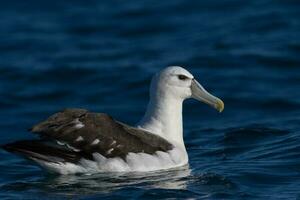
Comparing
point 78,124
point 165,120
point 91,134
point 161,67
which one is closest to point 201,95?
point 165,120

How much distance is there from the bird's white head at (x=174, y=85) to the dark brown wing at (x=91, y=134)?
993 mm

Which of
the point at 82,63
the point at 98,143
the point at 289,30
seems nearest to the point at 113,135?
the point at 98,143

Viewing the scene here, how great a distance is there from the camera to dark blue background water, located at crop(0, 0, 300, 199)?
50.2 ft

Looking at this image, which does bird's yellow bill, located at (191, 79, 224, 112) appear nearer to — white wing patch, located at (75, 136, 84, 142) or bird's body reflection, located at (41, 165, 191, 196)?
bird's body reflection, located at (41, 165, 191, 196)

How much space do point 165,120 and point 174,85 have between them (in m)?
0.51

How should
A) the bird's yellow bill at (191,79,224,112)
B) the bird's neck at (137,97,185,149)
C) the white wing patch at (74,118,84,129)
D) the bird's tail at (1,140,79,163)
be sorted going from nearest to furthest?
1. the bird's tail at (1,140,79,163)
2. the white wing patch at (74,118,84,129)
3. the bird's neck at (137,97,185,149)
4. the bird's yellow bill at (191,79,224,112)

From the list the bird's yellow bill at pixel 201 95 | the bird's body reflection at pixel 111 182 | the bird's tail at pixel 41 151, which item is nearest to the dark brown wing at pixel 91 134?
the bird's tail at pixel 41 151

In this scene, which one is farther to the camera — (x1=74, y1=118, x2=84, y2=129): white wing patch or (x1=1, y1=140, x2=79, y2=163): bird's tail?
(x1=74, y1=118, x2=84, y2=129): white wing patch

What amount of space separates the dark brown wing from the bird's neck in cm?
66

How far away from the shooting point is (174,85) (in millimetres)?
16359

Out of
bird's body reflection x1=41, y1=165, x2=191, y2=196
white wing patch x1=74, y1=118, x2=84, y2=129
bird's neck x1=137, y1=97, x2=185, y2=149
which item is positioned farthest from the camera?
bird's neck x1=137, y1=97, x2=185, y2=149

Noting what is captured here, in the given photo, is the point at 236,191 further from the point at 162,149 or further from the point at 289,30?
the point at 289,30

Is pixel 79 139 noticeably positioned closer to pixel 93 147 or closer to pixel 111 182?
A: pixel 93 147

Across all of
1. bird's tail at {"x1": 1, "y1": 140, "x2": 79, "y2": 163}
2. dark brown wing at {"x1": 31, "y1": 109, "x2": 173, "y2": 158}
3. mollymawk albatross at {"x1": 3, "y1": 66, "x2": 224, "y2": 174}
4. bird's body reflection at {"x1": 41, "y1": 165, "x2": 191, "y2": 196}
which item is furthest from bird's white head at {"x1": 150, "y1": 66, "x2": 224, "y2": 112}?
bird's tail at {"x1": 1, "y1": 140, "x2": 79, "y2": 163}
